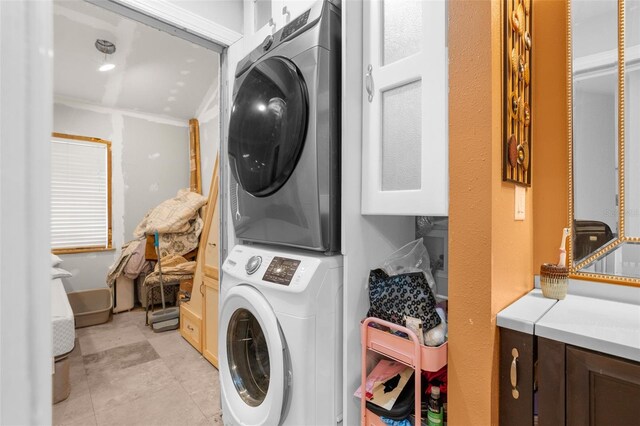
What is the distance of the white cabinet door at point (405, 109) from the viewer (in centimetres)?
103

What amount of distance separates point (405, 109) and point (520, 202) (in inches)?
21.4

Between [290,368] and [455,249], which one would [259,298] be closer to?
[290,368]

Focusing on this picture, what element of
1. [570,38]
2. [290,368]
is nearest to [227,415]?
[290,368]

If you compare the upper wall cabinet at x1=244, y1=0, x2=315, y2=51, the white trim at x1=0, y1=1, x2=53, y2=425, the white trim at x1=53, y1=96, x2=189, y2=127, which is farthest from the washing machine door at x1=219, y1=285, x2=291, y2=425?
the white trim at x1=53, y1=96, x2=189, y2=127

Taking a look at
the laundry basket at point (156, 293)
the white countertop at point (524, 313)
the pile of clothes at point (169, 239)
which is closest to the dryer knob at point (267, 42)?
the white countertop at point (524, 313)

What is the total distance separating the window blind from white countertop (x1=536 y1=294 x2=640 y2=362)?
14.6 ft

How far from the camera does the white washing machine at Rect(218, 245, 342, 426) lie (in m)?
1.14

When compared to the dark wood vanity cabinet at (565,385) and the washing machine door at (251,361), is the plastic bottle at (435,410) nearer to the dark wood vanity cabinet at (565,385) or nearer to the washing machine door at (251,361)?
the dark wood vanity cabinet at (565,385)

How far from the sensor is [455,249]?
998mm

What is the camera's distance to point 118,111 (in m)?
3.90

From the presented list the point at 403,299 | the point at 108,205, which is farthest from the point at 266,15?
the point at 108,205

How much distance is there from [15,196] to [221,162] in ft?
5.59

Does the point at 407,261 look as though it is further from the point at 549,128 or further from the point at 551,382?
the point at 549,128

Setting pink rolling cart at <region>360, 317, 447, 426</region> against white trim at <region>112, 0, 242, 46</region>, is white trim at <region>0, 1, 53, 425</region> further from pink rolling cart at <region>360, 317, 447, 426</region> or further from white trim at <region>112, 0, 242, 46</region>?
white trim at <region>112, 0, 242, 46</region>
